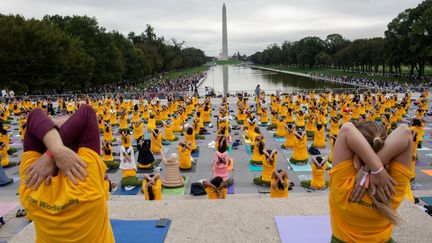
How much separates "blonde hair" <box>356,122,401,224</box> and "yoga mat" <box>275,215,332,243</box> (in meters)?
1.65

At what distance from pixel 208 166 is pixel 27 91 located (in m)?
32.0

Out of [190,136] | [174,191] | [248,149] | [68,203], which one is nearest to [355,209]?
[68,203]

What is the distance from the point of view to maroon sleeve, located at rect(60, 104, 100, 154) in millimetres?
2188

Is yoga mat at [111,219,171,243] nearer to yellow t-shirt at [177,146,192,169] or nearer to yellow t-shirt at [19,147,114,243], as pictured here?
yellow t-shirt at [19,147,114,243]

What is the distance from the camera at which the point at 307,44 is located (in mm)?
108438

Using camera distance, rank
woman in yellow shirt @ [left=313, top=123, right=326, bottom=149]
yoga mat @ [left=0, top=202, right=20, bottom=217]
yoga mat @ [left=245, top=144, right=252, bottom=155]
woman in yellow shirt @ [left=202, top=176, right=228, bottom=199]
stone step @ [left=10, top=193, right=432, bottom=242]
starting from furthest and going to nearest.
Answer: woman in yellow shirt @ [left=313, top=123, right=326, bottom=149], yoga mat @ [left=245, top=144, right=252, bottom=155], yoga mat @ [left=0, top=202, right=20, bottom=217], woman in yellow shirt @ [left=202, top=176, right=228, bottom=199], stone step @ [left=10, top=193, right=432, bottom=242]

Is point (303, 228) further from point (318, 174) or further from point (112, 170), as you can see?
point (112, 170)

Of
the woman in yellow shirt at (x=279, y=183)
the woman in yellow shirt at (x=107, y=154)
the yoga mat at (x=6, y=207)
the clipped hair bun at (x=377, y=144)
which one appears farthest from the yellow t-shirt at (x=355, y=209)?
the woman in yellow shirt at (x=107, y=154)

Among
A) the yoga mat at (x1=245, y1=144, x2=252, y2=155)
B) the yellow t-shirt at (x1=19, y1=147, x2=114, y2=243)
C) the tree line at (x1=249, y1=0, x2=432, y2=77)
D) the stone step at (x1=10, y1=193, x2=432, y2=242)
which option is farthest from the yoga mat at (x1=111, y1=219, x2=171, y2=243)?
the tree line at (x1=249, y1=0, x2=432, y2=77)

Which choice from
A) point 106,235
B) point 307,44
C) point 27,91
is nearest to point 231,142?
point 106,235

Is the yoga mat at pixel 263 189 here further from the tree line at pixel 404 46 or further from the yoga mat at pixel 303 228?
the tree line at pixel 404 46

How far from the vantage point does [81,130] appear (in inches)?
87.9

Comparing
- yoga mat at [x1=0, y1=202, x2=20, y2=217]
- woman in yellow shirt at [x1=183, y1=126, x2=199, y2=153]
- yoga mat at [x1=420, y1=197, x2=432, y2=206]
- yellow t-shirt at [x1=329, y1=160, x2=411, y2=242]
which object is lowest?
yoga mat at [x1=420, y1=197, x2=432, y2=206]

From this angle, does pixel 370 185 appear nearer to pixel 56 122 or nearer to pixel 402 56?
pixel 56 122
